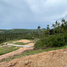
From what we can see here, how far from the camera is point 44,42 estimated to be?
15000mm

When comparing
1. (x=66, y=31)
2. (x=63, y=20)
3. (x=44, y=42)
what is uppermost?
(x=63, y=20)

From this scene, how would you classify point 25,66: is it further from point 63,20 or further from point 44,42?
point 63,20

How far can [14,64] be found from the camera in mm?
3818

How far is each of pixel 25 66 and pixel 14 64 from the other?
0.83m

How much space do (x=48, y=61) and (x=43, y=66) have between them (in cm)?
48

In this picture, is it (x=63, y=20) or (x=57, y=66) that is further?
(x=63, y=20)

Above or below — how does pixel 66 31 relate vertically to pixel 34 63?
above

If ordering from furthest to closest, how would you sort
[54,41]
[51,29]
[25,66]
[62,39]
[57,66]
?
1. [51,29]
2. [62,39]
3. [54,41]
4. [25,66]
5. [57,66]

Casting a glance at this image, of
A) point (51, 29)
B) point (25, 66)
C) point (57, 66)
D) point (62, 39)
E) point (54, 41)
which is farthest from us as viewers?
point (51, 29)

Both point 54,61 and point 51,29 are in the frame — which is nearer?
point 54,61

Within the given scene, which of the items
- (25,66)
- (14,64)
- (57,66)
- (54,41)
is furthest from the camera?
(54,41)

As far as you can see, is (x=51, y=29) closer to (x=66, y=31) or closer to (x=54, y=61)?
(x=66, y=31)

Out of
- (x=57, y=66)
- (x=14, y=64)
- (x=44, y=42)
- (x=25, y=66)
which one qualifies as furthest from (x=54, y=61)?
(x=44, y=42)

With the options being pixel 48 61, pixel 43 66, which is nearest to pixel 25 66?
pixel 43 66
